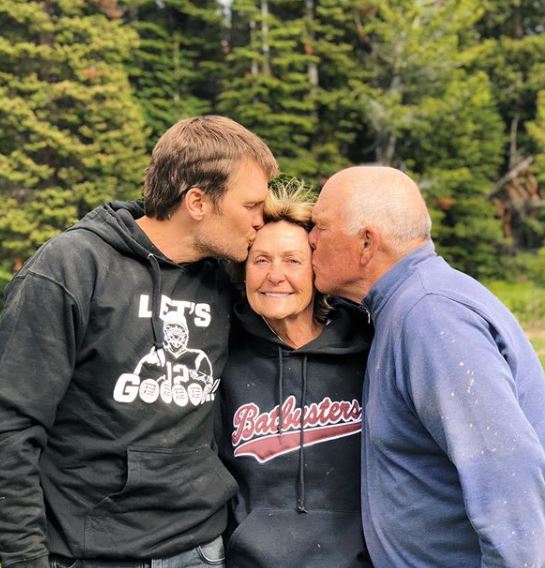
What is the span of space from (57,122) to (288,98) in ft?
30.8

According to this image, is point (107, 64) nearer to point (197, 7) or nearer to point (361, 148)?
point (197, 7)

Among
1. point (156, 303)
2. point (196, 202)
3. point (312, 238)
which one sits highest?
point (196, 202)

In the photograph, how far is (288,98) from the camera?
93.8 ft

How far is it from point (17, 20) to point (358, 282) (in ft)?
68.0

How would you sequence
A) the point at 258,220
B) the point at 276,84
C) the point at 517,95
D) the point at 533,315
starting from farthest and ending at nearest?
1. the point at 517,95
2. the point at 276,84
3. the point at 533,315
4. the point at 258,220

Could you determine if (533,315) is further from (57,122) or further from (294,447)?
(294,447)

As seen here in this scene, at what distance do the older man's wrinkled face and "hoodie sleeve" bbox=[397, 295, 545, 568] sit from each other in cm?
55

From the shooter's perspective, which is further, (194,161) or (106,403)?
(194,161)

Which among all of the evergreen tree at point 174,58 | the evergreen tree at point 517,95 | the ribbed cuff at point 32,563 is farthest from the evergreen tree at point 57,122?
the ribbed cuff at point 32,563

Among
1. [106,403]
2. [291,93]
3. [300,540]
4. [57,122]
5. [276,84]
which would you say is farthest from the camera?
[291,93]

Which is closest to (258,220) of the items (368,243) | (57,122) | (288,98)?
(368,243)

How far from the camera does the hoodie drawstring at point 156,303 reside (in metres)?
2.71

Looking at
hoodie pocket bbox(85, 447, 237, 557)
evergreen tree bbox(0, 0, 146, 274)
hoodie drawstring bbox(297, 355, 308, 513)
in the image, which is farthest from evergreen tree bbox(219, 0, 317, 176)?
hoodie pocket bbox(85, 447, 237, 557)

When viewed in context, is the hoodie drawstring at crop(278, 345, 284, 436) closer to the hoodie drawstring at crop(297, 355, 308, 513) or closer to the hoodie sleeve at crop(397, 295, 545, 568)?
the hoodie drawstring at crop(297, 355, 308, 513)
